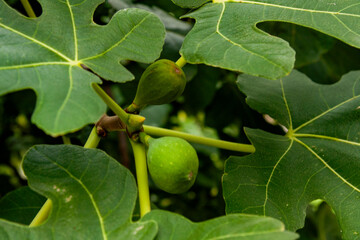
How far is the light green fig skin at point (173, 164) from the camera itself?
0.82 meters

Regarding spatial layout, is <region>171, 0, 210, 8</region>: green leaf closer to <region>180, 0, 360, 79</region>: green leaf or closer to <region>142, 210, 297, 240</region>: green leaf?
<region>180, 0, 360, 79</region>: green leaf

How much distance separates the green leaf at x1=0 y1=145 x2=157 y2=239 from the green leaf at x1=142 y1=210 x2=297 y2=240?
2 centimetres

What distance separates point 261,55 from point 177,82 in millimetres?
175

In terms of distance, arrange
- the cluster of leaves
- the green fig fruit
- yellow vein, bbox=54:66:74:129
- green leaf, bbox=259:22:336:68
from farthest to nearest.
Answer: green leaf, bbox=259:22:336:68, the green fig fruit, the cluster of leaves, yellow vein, bbox=54:66:74:129

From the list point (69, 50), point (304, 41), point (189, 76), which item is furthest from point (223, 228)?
point (304, 41)

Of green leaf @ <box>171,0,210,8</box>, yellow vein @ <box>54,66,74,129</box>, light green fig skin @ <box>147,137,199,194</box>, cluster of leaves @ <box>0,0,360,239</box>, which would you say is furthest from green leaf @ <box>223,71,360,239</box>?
yellow vein @ <box>54,66,74,129</box>

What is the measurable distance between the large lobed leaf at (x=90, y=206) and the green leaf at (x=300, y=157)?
206 mm

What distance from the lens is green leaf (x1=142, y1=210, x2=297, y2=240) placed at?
2.19 ft

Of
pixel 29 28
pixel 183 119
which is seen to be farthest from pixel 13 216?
pixel 183 119

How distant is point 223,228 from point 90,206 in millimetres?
233

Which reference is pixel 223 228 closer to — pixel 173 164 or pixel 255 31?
pixel 173 164

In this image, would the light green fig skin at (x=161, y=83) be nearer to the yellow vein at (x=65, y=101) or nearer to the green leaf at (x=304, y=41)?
the yellow vein at (x=65, y=101)

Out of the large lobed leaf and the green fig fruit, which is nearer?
the large lobed leaf

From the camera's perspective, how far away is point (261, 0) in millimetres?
1036
